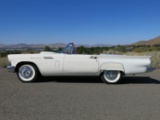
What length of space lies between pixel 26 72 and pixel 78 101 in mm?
3693

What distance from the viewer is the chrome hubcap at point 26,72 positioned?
10234mm

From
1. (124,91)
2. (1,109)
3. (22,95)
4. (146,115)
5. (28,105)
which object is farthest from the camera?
(124,91)

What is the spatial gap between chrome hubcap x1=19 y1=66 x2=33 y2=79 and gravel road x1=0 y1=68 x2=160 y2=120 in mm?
370

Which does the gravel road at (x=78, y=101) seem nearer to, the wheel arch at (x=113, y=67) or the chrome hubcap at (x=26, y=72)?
the chrome hubcap at (x=26, y=72)

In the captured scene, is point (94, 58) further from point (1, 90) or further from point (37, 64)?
point (1, 90)

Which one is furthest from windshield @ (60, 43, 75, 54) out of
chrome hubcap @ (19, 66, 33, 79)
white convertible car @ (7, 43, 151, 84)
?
chrome hubcap @ (19, 66, 33, 79)

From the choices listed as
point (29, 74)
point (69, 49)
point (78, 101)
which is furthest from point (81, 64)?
point (78, 101)

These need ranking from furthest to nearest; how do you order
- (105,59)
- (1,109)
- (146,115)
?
(105,59), (1,109), (146,115)

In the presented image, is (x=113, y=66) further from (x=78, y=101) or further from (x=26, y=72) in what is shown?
(x=78, y=101)

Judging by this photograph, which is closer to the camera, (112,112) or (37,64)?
(112,112)

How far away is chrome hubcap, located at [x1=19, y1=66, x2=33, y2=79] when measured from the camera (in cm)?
1023

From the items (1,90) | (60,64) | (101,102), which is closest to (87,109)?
(101,102)

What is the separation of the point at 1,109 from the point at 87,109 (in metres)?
1.78

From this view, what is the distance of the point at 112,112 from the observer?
19.7ft
